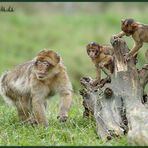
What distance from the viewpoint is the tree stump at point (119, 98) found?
10.7 metres

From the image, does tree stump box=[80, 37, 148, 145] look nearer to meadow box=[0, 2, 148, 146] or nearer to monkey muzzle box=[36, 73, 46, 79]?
monkey muzzle box=[36, 73, 46, 79]

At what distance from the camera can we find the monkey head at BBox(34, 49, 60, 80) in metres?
11.8

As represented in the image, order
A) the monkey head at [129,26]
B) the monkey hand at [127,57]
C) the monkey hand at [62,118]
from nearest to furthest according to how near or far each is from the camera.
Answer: the monkey hand at [127,57] < the monkey hand at [62,118] < the monkey head at [129,26]

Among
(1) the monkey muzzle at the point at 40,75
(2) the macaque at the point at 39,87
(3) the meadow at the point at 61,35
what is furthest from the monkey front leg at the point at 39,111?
(3) the meadow at the point at 61,35

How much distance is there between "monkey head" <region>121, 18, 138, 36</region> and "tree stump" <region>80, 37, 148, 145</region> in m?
0.79

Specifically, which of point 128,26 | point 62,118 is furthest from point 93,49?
point 62,118

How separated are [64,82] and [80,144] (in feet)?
7.24

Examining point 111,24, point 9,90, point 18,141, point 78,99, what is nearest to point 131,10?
point 111,24

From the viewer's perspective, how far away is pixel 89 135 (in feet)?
35.7

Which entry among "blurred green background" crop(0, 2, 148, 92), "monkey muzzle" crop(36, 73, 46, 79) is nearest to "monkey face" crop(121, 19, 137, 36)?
"monkey muzzle" crop(36, 73, 46, 79)

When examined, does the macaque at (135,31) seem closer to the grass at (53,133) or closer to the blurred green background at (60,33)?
the grass at (53,133)

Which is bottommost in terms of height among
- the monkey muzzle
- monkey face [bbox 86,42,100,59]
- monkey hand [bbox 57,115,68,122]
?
monkey hand [bbox 57,115,68,122]

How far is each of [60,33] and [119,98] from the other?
15469 millimetres

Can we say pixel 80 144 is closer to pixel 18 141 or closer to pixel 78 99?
pixel 18 141
